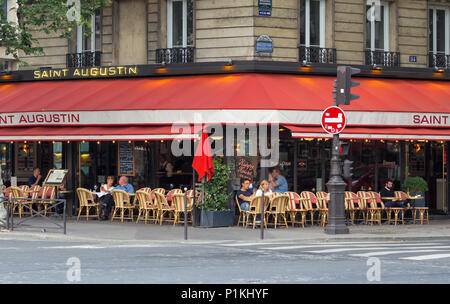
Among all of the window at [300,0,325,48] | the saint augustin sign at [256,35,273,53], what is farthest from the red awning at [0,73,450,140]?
the window at [300,0,325,48]

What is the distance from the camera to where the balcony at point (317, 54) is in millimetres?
22984

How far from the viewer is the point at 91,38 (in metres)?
24.8

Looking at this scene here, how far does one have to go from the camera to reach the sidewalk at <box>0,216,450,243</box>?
1773 centimetres

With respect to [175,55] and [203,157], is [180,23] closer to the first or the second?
[175,55]

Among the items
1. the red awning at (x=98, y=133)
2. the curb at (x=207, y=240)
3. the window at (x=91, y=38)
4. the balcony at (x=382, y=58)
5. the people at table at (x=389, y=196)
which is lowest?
the curb at (x=207, y=240)

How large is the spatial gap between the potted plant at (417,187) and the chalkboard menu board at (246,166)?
4.26 m

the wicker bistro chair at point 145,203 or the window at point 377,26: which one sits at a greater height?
the window at point 377,26

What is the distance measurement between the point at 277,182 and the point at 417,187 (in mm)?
3911

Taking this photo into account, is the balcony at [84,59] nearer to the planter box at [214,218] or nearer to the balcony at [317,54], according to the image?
the balcony at [317,54]

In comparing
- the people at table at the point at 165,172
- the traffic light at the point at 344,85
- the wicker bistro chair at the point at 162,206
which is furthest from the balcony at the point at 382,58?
the wicker bistro chair at the point at 162,206

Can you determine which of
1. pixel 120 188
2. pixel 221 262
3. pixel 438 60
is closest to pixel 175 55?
pixel 120 188

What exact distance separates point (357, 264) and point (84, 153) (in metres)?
13.5

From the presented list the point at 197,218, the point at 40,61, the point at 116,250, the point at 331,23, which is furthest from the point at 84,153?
the point at 116,250

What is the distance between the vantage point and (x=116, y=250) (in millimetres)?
15031
